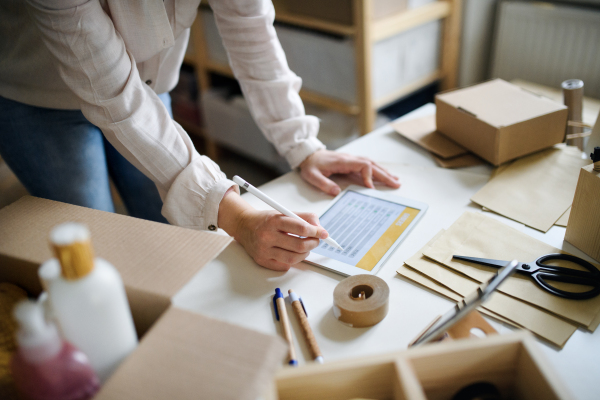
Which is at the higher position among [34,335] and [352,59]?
[34,335]

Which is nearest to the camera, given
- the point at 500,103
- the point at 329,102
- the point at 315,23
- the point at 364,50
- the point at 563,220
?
the point at 563,220

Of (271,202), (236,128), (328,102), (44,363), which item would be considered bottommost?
(236,128)

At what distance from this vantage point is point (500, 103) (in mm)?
1061

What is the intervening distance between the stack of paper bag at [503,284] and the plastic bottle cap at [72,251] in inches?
20.4

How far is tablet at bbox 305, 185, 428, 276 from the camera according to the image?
795 mm

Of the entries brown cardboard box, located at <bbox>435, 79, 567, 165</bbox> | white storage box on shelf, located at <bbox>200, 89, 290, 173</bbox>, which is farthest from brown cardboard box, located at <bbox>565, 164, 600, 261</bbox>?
white storage box on shelf, located at <bbox>200, 89, 290, 173</bbox>

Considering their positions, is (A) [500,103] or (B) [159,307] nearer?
(B) [159,307]

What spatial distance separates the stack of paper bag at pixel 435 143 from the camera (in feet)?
3.49

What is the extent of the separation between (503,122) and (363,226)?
403 millimetres

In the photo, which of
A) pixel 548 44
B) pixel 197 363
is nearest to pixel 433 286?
pixel 197 363

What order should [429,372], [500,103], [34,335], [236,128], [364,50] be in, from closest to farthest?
[34,335] < [429,372] < [500,103] < [364,50] < [236,128]

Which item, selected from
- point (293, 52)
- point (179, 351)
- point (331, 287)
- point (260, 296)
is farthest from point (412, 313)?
point (293, 52)

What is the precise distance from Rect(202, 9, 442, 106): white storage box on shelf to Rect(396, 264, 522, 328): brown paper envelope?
48.4 inches

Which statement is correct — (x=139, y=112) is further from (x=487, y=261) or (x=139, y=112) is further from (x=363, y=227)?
(x=487, y=261)
